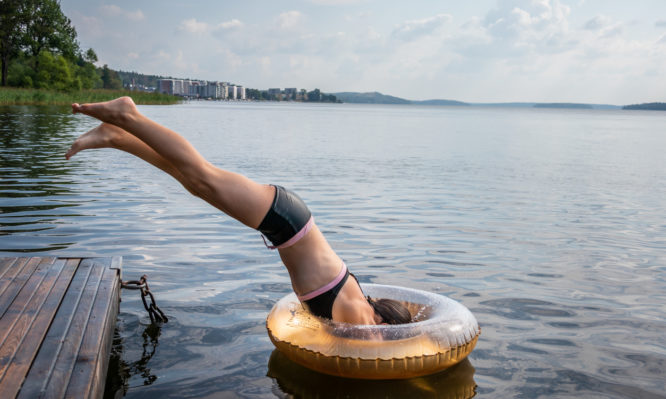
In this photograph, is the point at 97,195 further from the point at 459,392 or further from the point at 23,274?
the point at 459,392

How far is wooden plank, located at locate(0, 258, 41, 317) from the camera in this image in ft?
15.5

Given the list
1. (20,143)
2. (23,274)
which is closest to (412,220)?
(23,274)

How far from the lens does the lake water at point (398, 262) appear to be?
5016 mm

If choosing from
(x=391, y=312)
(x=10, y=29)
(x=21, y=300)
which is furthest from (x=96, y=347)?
(x=10, y=29)

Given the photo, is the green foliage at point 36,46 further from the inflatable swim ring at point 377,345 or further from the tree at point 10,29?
the inflatable swim ring at point 377,345

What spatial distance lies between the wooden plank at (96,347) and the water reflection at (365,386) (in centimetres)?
136

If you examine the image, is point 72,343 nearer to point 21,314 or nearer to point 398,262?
point 21,314

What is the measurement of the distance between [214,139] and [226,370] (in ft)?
88.8

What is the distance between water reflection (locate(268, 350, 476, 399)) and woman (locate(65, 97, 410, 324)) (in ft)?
1.65

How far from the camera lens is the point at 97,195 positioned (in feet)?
42.5

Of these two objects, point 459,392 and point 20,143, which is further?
point 20,143

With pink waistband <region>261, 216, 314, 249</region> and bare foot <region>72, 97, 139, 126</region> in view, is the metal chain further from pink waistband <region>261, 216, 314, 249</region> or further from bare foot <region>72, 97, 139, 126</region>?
bare foot <region>72, 97, 139, 126</region>

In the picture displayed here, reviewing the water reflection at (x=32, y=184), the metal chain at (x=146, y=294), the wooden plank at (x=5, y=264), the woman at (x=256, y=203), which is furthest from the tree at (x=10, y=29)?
the woman at (x=256, y=203)

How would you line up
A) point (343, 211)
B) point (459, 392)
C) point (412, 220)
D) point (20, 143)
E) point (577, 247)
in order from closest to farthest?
point (459, 392) → point (577, 247) → point (412, 220) → point (343, 211) → point (20, 143)
